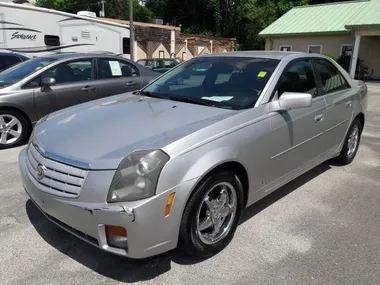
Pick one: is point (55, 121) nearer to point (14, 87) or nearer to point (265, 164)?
point (265, 164)

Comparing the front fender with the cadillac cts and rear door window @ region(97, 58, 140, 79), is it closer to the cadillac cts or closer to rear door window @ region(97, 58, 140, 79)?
the cadillac cts

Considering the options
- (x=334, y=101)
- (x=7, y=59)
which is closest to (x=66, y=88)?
(x=7, y=59)

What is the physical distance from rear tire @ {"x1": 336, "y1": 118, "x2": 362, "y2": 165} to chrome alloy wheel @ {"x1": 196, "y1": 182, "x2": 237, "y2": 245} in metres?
2.56

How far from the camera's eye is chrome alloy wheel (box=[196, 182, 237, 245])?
2.73 meters

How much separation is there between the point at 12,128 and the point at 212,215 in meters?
4.30

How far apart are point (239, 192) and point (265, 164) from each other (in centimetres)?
40

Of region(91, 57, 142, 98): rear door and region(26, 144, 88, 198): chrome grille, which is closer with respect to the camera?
region(26, 144, 88, 198): chrome grille

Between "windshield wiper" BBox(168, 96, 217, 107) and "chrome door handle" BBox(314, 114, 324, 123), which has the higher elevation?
"windshield wiper" BBox(168, 96, 217, 107)

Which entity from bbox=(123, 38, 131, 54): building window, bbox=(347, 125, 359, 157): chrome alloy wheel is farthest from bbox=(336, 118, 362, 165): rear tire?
bbox=(123, 38, 131, 54): building window

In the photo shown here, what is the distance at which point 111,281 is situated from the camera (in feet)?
8.14

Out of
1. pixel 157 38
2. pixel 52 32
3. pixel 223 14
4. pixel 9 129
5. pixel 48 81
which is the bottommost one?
pixel 9 129

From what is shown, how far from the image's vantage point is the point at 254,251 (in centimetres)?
290

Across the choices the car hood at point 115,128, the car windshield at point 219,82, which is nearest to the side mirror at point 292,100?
the car windshield at point 219,82

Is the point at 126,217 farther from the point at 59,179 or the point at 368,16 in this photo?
the point at 368,16
